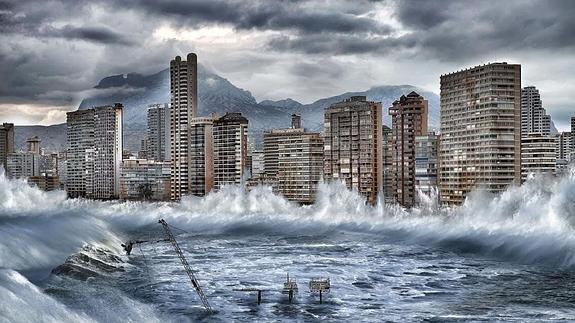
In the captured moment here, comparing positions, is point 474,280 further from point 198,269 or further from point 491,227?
point 491,227

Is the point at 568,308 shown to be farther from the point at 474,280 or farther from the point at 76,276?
the point at 76,276

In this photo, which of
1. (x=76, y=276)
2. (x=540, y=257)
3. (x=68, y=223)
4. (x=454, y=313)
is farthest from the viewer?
(x=68, y=223)

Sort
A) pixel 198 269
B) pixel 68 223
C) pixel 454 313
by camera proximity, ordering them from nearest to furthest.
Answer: pixel 454 313 < pixel 198 269 < pixel 68 223

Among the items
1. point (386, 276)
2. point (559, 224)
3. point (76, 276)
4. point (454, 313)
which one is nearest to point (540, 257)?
point (559, 224)

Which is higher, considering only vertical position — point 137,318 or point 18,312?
point 18,312

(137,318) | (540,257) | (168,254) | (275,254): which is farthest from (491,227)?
(137,318)

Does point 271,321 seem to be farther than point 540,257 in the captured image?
No
